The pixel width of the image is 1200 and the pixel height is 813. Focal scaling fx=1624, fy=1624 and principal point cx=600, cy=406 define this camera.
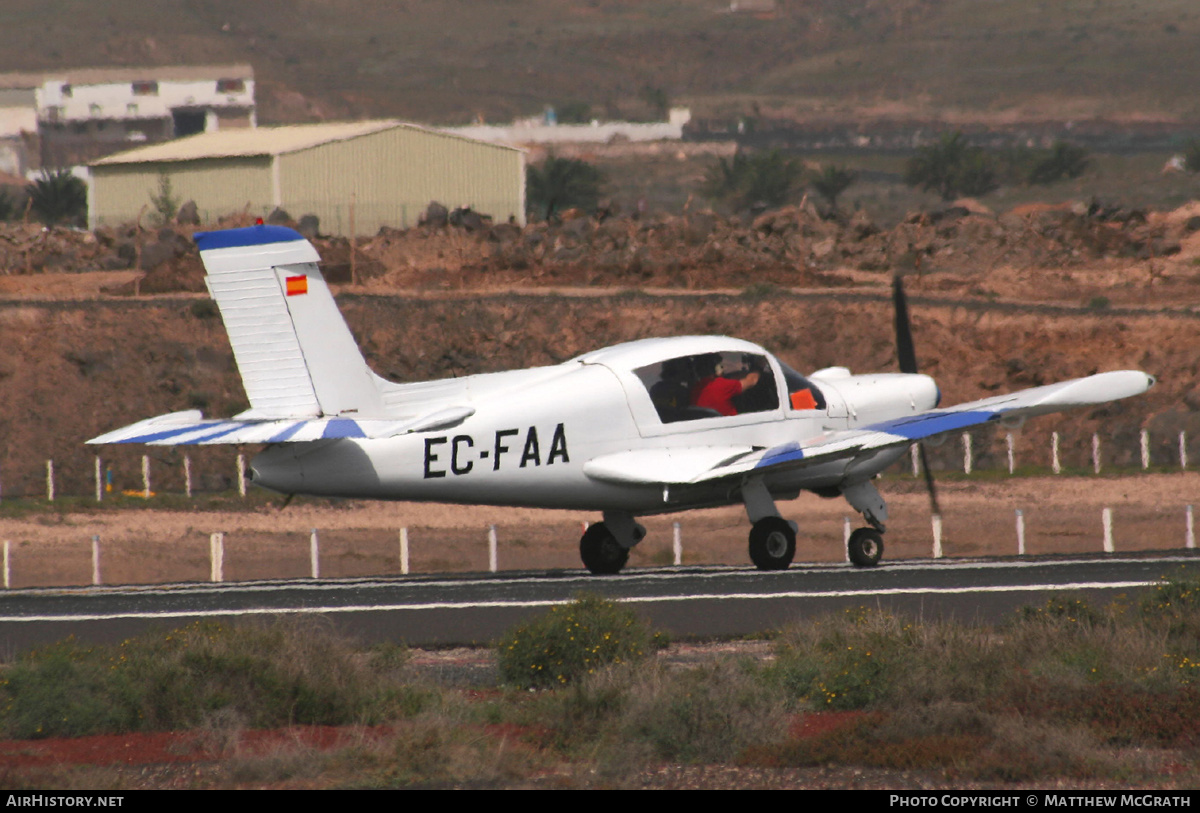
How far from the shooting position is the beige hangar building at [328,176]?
67.2 m

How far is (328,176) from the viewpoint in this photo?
224 ft

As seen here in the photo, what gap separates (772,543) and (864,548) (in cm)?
156

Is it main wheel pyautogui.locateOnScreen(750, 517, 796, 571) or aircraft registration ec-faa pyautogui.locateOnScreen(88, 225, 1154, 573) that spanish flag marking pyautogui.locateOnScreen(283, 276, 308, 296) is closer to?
aircraft registration ec-faa pyautogui.locateOnScreen(88, 225, 1154, 573)

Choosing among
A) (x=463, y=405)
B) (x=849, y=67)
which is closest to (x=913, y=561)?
(x=463, y=405)

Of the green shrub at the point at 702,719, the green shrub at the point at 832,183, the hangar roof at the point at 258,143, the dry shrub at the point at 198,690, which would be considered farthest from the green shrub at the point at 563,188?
the green shrub at the point at 702,719

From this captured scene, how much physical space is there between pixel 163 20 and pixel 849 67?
251 ft

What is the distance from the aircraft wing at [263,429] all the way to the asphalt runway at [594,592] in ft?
6.91

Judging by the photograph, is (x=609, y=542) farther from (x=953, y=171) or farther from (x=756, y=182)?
(x=953, y=171)

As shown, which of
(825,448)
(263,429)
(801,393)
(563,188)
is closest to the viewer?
(263,429)

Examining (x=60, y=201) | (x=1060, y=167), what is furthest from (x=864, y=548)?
(x=1060, y=167)

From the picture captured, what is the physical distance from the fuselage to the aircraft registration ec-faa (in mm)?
21

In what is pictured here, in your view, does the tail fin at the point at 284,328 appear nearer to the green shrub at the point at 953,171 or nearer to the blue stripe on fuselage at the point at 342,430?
the blue stripe on fuselage at the point at 342,430

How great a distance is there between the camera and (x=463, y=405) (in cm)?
2109

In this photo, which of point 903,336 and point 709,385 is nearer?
point 709,385
